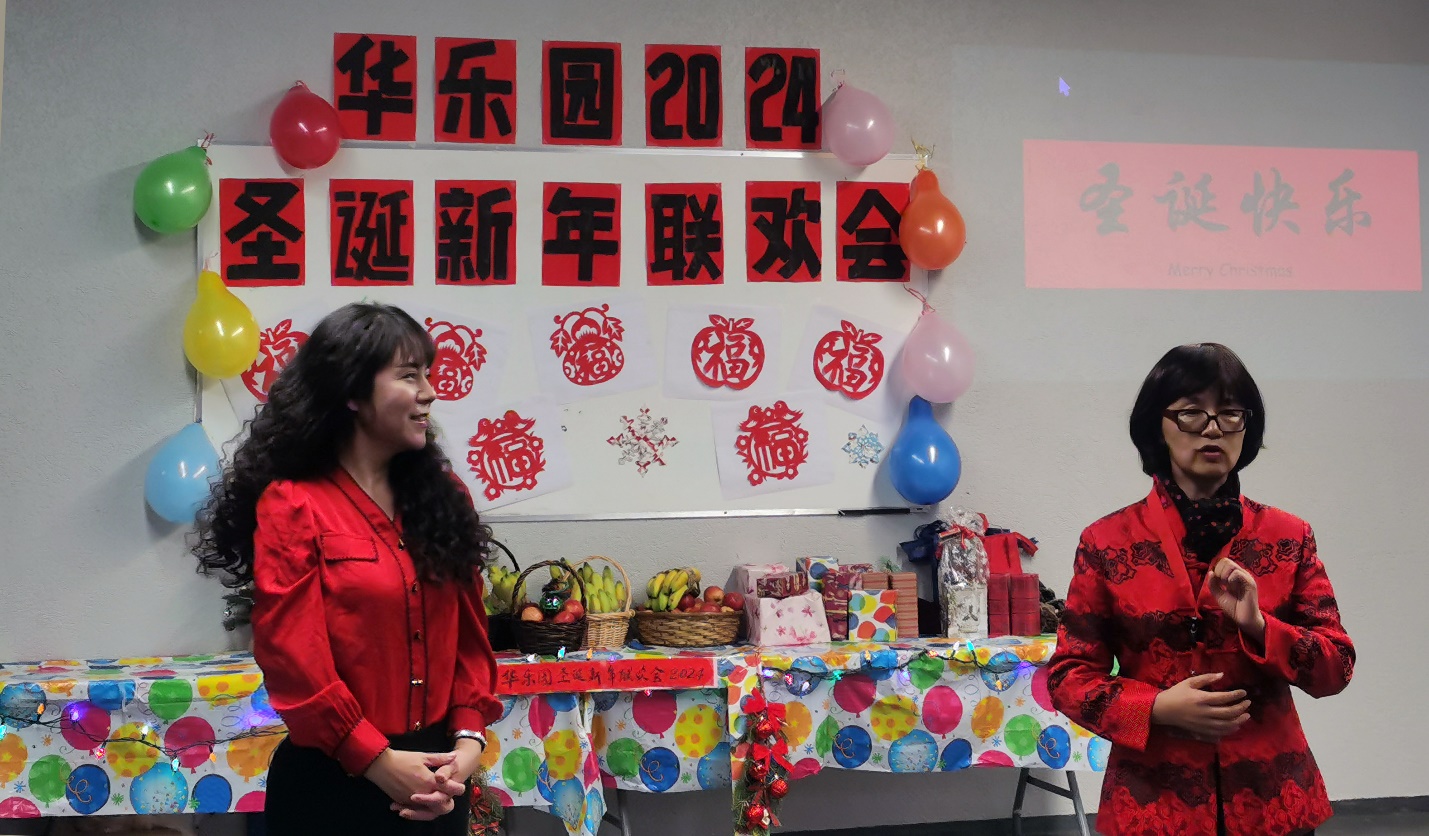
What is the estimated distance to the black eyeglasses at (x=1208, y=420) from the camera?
5.81 ft

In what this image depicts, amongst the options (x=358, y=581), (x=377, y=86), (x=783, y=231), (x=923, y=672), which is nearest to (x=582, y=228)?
(x=783, y=231)

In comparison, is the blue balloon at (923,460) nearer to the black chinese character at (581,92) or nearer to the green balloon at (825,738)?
the green balloon at (825,738)

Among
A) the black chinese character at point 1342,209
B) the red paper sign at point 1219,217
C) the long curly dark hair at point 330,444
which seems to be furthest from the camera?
the black chinese character at point 1342,209

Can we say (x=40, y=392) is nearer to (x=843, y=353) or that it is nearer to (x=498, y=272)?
(x=498, y=272)

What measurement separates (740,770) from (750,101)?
218 centimetres

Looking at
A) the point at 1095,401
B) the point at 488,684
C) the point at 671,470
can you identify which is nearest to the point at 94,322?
the point at 671,470

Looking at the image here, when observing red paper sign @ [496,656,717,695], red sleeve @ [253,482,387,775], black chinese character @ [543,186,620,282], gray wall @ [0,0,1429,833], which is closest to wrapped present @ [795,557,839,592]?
gray wall @ [0,0,1429,833]

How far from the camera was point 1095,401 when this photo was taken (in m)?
4.33

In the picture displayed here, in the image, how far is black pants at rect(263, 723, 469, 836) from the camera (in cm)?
182

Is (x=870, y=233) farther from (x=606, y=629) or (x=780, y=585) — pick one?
(x=606, y=629)

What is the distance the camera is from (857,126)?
13.2ft

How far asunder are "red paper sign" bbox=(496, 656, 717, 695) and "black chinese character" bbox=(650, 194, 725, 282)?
4.34 ft

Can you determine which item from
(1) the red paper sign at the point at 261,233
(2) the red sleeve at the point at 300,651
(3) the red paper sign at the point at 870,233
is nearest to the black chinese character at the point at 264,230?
(1) the red paper sign at the point at 261,233

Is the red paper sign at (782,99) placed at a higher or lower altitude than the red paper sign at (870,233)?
higher
